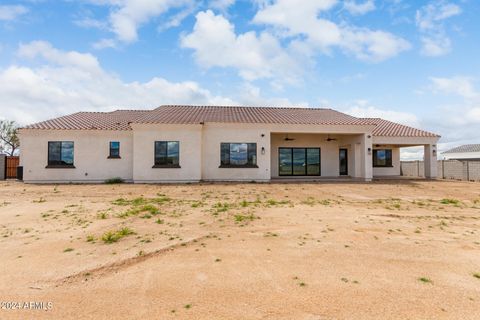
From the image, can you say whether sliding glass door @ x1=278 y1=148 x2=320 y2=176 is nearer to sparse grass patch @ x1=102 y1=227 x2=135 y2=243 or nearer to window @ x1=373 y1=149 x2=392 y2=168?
window @ x1=373 y1=149 x2=392 y2=168

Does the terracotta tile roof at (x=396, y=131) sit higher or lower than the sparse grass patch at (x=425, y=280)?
higher

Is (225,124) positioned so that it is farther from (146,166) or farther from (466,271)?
(466,271)

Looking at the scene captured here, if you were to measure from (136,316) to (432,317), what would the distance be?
10.6 ft

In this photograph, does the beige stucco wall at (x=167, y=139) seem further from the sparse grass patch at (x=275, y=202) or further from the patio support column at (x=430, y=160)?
the patio support column at (x=430, y=160)

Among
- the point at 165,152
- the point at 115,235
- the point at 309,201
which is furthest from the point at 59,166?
the point at 309,201

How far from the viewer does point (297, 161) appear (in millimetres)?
20953

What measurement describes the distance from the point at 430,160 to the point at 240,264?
21873mm

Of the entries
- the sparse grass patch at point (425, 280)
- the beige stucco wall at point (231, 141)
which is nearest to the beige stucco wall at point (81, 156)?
the beige stucco wall at point (231, 141)

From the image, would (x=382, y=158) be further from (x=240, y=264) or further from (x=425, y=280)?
(x=240, y=264)

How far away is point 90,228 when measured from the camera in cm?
657

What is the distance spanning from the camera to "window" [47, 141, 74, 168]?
17414 mm

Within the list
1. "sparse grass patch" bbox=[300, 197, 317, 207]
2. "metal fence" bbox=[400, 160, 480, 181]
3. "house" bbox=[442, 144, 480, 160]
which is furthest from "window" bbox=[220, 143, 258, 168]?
"house" bbox=[442, 144, 480, 160]

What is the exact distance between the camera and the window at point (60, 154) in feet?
57.1

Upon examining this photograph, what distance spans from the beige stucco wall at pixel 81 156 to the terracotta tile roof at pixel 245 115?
2.45 metres
